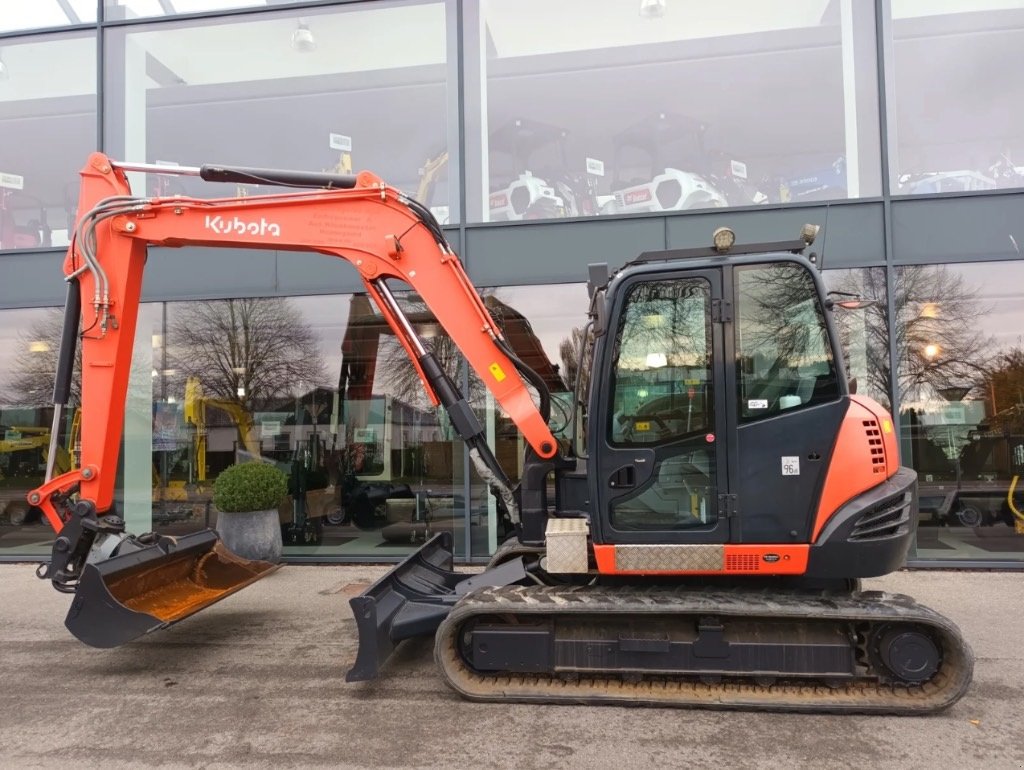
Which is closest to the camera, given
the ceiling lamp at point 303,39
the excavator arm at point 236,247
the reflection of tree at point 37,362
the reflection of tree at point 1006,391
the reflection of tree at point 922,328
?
the excavator arm at point 236,247

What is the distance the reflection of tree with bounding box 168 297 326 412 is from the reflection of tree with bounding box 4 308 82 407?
1.41 metres

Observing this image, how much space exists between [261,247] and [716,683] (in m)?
4.14

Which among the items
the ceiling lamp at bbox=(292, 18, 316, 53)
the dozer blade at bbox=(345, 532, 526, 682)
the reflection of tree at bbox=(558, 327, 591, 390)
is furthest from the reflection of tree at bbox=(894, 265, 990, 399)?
the ceiling lamp at bbox=(292, 18, 316, 53)

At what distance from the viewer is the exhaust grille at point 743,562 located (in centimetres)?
387

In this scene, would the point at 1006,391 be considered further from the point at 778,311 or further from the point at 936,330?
the point at 778,311

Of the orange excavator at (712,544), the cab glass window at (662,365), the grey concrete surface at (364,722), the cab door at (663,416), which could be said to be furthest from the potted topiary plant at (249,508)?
the cab glass window at (662,365)

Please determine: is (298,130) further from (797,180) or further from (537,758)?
(537,758)

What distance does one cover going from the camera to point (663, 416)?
3.99 metres

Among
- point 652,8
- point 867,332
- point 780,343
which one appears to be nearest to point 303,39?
point 652,8

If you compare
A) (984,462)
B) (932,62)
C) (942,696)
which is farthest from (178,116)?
(984,462)

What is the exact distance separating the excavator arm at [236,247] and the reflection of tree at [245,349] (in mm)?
3669

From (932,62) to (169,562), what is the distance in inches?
371

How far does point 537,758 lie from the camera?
3.26 metres

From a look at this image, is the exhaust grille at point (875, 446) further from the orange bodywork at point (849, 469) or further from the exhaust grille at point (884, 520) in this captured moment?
the exhaust grille at point (884, 520)
